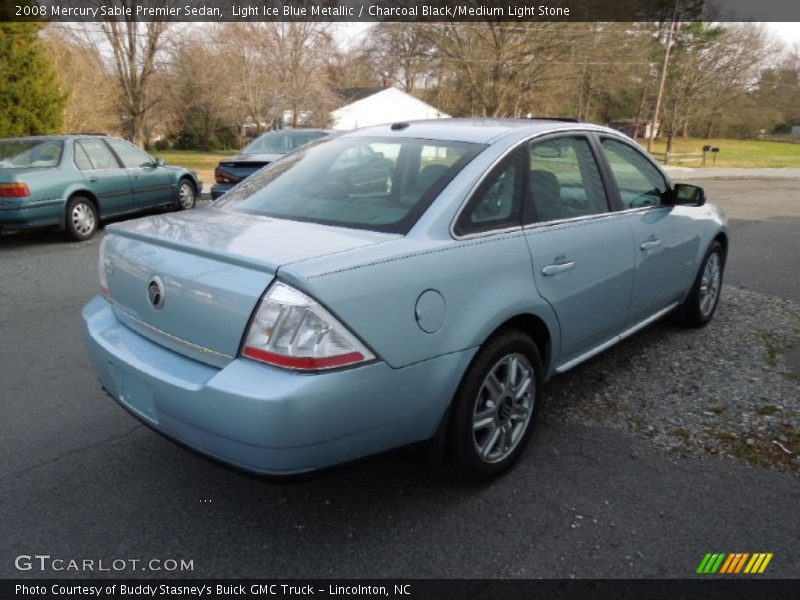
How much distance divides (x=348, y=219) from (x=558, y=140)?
138 centimetres

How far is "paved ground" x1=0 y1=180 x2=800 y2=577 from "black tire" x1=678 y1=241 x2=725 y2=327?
199 centimetres

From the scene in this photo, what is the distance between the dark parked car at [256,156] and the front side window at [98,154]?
161cm

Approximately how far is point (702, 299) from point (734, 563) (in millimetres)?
3010

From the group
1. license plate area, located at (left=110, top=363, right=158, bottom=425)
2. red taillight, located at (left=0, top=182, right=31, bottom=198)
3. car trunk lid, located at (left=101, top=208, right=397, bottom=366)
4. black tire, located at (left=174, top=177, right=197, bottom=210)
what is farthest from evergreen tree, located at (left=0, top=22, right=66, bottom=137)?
license plate area, located at (left=110, top=363, right=158, bottom=425)

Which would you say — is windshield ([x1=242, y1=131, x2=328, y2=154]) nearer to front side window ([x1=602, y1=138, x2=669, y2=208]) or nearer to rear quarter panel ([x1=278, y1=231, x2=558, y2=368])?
front side window ([x1=602, y1=138, x2=669, y2=208])

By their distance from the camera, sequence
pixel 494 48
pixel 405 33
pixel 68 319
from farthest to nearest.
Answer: pixel 405 33, pixel 494 48, pixel 68 319

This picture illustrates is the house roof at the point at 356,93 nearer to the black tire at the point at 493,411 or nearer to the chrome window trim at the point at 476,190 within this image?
the chrome window trim at the point at 476,190

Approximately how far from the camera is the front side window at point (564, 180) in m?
3.05

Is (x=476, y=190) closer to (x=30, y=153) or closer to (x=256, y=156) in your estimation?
(x=30, y=153)

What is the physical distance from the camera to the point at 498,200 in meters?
2.80

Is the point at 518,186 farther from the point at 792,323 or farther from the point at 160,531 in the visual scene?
the point at 792,323

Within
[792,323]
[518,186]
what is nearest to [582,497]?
[518,186]

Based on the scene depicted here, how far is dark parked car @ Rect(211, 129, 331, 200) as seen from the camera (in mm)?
10398

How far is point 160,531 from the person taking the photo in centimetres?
245
